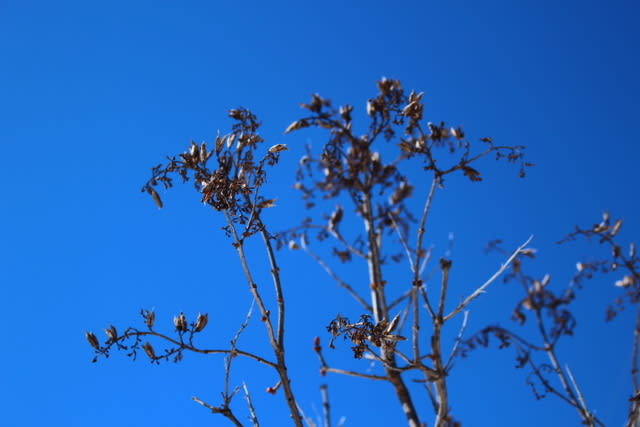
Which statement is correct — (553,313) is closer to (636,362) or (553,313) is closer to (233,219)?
(636,362)

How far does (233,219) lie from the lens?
3105mm

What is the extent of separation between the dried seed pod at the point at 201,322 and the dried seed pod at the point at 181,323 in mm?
62

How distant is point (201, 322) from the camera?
2812mm

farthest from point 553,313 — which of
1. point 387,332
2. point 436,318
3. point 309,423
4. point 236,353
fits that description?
point 236,353

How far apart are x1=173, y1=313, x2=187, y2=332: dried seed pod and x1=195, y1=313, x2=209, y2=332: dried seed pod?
62mm

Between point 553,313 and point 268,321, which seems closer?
point 553,313

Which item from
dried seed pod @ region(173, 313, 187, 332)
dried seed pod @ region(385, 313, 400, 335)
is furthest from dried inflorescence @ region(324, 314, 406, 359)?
dried seed pod @ region(173, 313, 187, 332)

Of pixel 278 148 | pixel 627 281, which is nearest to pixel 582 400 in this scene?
pixel 627 281

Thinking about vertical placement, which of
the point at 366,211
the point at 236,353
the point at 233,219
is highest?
the point at 233,219

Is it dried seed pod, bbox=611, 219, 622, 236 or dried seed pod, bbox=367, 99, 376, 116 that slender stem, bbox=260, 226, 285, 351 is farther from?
dried seed pod, bbox=611, 219, 622, 236

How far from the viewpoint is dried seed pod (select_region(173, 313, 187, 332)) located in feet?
9.07

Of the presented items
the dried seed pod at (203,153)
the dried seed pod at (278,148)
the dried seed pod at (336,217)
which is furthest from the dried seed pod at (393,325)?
the dried seed pod at (203,153)

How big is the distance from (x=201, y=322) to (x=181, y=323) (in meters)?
0.10

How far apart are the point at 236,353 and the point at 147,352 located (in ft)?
1.41
